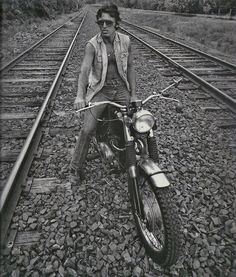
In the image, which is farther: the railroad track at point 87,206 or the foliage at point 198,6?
the foliage at point 198,6

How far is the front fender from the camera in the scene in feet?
7.10

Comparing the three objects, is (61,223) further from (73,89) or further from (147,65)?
(147,65)

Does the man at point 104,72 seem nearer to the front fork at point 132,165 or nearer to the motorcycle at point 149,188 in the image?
the motorcycle at point 149,188

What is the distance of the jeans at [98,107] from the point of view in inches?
121

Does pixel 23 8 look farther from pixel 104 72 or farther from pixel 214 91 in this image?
pixel 104 72

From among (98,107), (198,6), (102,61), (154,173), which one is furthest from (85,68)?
(198,6)

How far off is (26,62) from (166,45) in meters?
6.10

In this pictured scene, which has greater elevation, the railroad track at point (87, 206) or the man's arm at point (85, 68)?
the man's arm at point (85, 68)

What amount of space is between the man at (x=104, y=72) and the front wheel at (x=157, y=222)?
99 cm

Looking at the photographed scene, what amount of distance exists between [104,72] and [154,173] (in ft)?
4.38

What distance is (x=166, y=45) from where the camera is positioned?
440 inches

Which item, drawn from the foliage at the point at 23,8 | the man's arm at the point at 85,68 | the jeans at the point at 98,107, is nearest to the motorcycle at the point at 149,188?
the jeans at the point at 98,107

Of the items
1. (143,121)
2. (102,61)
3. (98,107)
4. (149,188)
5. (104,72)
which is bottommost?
(149,188)

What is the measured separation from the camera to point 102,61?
288 centimetres
